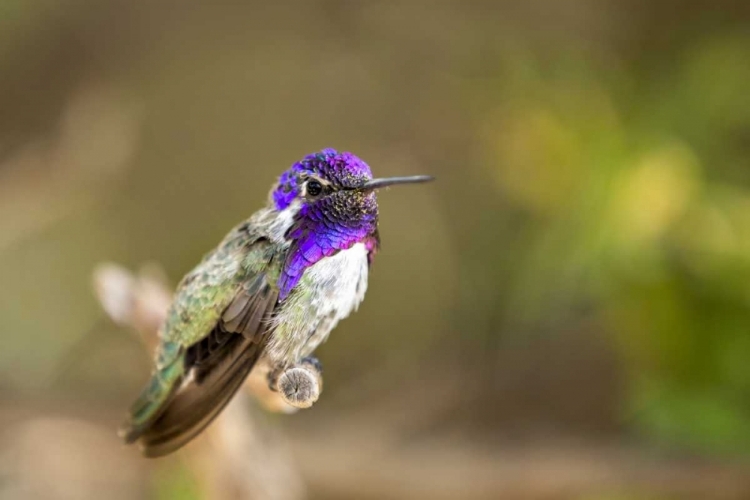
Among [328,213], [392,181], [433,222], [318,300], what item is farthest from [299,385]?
[433,222]

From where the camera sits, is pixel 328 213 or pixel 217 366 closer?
pixel 328 213

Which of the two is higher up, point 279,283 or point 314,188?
point 314,188

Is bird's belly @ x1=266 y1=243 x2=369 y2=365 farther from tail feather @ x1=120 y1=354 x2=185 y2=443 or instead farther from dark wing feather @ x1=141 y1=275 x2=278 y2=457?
tail feather @ x1=120 y1=354 x2=185 y2=443

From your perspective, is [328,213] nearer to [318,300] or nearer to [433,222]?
[318,300]

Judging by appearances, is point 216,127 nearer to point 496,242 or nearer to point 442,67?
point 442,67

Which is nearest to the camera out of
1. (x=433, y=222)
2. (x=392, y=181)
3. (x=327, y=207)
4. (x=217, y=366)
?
(x=392, y=181)

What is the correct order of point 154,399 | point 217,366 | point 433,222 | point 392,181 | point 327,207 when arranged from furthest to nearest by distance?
point 433,222
point 154,399
point 217,366
point 327,207
point 392,181
